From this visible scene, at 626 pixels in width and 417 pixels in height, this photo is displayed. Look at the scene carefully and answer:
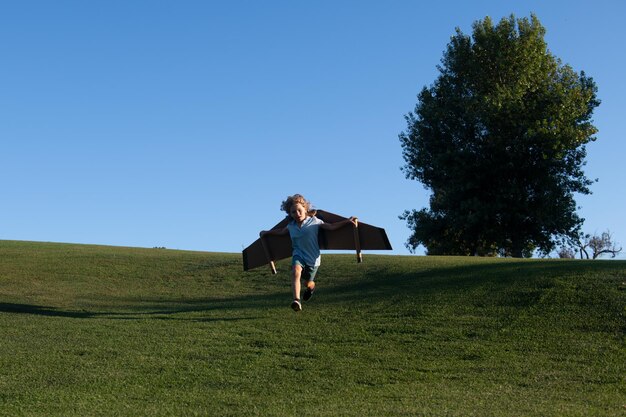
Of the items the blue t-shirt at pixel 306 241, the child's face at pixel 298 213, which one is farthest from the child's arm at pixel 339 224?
the child's face at pixel 298 213

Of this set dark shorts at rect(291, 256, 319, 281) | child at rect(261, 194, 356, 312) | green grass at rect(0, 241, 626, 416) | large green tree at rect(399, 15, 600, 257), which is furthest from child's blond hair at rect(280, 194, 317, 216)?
large green tree at rect(399, 15, 600, 257)

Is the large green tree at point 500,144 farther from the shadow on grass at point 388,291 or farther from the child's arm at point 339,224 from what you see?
the child's arm at point 339,224

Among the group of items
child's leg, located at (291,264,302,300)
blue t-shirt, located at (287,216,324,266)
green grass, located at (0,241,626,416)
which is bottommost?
green grass, located at (0,241,626,416)

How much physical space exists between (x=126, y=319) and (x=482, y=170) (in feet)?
90.9

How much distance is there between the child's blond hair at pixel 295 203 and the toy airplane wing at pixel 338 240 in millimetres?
464

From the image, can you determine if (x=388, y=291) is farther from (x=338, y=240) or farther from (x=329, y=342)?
(x=329, y=342)

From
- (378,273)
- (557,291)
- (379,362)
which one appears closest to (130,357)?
(379,362)

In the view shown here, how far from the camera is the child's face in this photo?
14711mm

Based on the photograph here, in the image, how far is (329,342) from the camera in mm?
14211

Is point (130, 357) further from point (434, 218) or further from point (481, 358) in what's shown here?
point (434, 218)

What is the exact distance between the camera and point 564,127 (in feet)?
134

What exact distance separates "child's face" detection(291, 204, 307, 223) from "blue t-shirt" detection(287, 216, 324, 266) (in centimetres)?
14

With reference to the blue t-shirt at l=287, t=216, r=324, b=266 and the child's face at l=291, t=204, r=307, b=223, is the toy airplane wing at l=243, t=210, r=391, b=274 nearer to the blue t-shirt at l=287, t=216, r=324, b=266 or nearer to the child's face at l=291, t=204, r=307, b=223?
the blue t-shirt at l=287, t=216, r=324, b=266

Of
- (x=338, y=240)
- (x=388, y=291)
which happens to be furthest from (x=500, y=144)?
(x=338, y=240)
